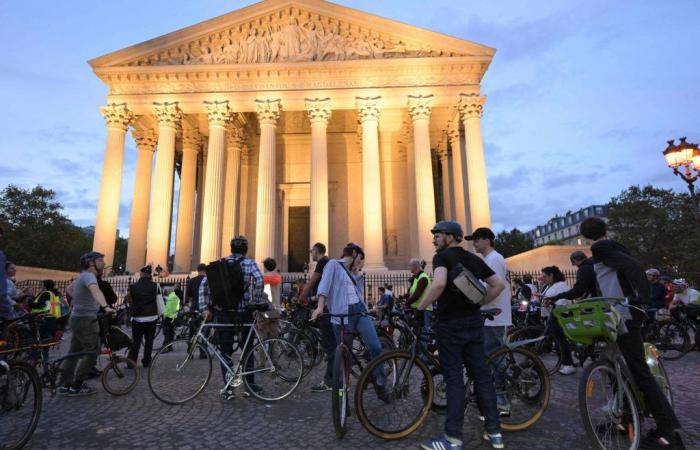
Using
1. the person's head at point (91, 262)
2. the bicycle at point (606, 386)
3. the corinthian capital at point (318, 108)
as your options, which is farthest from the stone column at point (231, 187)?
the bicycle at point (606, 386)

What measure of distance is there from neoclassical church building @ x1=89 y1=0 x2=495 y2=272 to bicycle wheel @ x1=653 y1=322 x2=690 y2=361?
11.5 m

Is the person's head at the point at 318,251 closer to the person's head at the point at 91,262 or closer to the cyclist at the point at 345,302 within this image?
the cyclist at the point at 345,302

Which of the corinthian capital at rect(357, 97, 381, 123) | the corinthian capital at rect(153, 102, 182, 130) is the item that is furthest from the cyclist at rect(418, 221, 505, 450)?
the corinthian capital at rect(153, 102, 182, 130)

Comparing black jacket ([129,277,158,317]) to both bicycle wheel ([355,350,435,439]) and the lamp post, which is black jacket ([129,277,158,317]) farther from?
the lamp post

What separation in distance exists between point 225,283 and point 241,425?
1619 millimetres

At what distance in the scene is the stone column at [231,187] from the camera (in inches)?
862

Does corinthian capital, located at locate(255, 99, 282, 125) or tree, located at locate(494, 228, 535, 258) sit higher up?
corinthian capital, located at locate(255, 99, 282, 125)

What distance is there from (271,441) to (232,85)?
2028 centimetres

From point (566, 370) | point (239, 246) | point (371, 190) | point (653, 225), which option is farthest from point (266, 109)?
point (653, 225)

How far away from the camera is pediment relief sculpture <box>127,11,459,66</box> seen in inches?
827

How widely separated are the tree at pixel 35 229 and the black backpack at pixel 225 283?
123 ft

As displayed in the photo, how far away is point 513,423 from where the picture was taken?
376cm

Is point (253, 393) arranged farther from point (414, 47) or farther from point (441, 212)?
point (441, 212)

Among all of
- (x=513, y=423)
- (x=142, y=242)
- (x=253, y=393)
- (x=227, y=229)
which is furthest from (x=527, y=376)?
(x=142, y=242)
